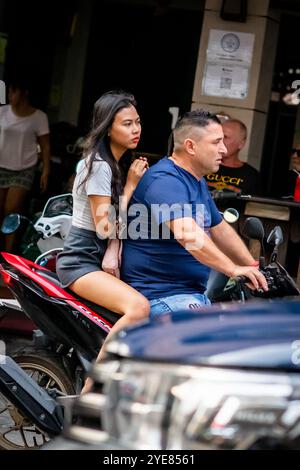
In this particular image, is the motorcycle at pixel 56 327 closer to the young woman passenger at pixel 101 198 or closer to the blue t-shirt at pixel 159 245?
the young woman passenger at pixel 101 198

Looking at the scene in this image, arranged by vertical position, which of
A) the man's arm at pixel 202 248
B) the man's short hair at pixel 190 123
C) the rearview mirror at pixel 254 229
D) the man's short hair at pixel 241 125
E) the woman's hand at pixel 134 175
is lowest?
the man's arm at pixel 202 248

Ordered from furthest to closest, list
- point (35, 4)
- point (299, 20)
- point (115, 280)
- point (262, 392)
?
point (35, 4) < point (299, 20) < point (115, 280) < point (262, 392)

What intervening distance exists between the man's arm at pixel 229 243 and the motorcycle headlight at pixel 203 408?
8.14 ft

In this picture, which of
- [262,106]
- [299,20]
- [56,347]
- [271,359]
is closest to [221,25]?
[262,106]

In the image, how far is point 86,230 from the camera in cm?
577

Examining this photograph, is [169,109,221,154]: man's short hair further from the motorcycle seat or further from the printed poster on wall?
the printed poster on wall

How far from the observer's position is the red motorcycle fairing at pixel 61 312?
220 inches

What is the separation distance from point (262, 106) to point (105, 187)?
456 centimetres

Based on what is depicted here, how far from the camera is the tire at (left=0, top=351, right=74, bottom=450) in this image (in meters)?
5.76

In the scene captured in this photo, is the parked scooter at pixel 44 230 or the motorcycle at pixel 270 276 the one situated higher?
the motorcycle at pixel 270 276

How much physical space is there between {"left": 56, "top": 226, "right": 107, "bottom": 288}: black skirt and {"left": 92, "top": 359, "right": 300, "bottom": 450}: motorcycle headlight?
87.2 inches

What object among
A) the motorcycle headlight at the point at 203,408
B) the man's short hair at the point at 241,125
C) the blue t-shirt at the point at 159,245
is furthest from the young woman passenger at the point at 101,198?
the man's short hair at the point at 241,125

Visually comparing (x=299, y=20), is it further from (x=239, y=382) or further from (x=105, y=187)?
(x=239, y=382)

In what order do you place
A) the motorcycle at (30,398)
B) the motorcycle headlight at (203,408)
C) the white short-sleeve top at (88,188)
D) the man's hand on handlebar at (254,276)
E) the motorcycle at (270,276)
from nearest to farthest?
the motorcycle headlight at (203,408) → the man's hand on handlebar at (254,276) → the motorcycle at (270,276) → the motorcycle at (30,398) → the white short-sleeve top at (88,188)
